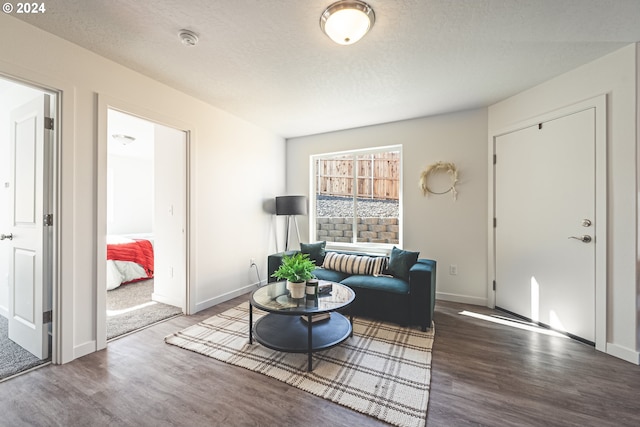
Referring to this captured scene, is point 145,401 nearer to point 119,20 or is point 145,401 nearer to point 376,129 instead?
point 119,20

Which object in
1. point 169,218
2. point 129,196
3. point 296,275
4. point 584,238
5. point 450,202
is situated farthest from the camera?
point 129,196

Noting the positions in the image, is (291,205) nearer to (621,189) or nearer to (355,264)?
(355,264)

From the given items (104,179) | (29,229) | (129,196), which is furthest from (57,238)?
(129,196)

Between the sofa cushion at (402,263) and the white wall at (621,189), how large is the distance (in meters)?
1.61

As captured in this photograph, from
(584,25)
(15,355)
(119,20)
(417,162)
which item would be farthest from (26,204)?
(584,25)

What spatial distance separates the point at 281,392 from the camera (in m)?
1.70

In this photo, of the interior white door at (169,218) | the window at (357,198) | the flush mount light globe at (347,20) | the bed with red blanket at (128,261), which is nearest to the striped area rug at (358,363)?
the interior white door at (169,218)

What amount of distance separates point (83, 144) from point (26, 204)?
2.27ft

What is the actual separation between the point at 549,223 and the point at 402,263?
4.98ft

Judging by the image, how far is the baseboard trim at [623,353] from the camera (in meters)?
2.03

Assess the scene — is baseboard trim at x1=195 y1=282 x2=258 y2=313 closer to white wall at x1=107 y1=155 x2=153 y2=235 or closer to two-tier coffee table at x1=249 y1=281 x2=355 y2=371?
two-tier coffee table at x1=249 y1=281 x2=355 y2=371

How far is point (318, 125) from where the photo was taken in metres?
3.94

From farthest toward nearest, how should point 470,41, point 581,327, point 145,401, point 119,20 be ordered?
1. point 581,327
2. point 470,41
3. point 119,20
4. point 145,401

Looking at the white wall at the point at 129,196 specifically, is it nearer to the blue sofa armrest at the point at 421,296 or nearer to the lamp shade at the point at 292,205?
the lamp shade at the point at 292,205
